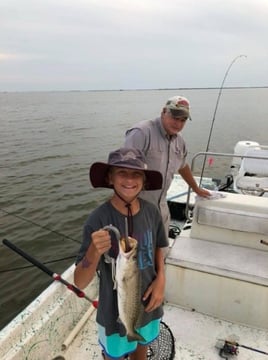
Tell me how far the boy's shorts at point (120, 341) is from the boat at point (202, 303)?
69cm

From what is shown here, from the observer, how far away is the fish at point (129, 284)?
161 cm

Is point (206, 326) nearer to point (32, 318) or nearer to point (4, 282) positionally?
point (32, 318)

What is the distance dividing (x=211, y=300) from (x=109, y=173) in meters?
1.95

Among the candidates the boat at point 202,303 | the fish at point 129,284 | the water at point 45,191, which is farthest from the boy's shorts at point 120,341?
the water at point 45,191

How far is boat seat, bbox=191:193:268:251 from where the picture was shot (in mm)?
3369

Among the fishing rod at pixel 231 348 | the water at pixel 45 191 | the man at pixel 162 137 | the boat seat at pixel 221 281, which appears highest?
the man at pixel 162 137

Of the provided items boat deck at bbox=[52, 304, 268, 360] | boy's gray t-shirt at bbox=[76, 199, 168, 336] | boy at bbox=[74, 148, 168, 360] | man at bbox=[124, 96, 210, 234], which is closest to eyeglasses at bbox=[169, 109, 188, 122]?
man at bbox=[124, 96, 210, 234]

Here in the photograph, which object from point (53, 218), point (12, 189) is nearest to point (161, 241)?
point (53, 218)

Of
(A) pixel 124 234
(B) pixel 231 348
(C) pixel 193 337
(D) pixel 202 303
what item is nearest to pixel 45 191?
(D) pixel 202 303

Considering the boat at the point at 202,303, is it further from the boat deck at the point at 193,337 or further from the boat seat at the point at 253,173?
the boat seat at the point at 253,173

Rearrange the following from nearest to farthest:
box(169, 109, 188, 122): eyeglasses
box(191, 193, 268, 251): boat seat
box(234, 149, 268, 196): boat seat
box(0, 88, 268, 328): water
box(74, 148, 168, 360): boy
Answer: box(74, 148, 168, 360): boy
box(169, 109, 188, 122): eyeglasses
box(191, 193, 268, 251): boat seat
box(234, 149, 268, 196): boat seat
box(0, 88, 268, 328): water

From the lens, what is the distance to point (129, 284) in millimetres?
1734

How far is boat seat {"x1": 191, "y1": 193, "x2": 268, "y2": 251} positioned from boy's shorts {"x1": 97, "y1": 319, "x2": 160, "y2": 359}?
1.47m

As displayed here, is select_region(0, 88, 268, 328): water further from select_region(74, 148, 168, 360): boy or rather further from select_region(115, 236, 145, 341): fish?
select_region(115, 236, 145, 341): fish
